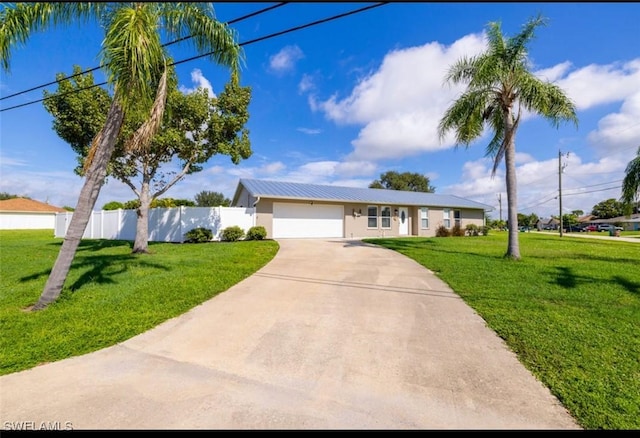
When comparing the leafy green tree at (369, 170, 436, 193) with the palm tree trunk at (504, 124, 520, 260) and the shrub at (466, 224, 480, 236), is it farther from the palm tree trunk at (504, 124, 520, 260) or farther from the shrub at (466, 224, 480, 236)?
the palm tree trunk at (504, 124, 520, 260)

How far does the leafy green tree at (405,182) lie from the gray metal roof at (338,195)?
28.0 metres

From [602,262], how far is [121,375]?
13003 millimetres

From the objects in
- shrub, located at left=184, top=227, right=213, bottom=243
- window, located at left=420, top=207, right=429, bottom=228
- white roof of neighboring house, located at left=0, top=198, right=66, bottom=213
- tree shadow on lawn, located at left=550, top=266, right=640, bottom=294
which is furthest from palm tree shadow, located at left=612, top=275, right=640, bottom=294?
white roof of neighboring house, located at left=0, top=198, right=66, bottom=213

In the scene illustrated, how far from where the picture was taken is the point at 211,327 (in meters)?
4.82

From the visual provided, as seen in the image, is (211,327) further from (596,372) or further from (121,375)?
(596,372)

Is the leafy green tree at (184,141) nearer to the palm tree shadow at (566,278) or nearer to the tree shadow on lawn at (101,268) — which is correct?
the tree shadow on lawn at (101,268)

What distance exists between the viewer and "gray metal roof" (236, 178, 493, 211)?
18500 mm

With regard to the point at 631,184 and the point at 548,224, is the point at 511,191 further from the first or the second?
the point at 548,224

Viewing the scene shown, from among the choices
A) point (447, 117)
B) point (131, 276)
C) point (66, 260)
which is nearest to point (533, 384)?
point (66, 260)

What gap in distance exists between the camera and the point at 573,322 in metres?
4.79

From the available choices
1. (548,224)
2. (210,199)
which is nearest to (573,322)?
(210,199)

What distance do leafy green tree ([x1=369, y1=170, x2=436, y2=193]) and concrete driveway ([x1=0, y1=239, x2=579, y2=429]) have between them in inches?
1998

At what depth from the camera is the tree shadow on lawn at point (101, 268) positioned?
751cm

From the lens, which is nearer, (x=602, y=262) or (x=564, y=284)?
(x=564, y=284)
